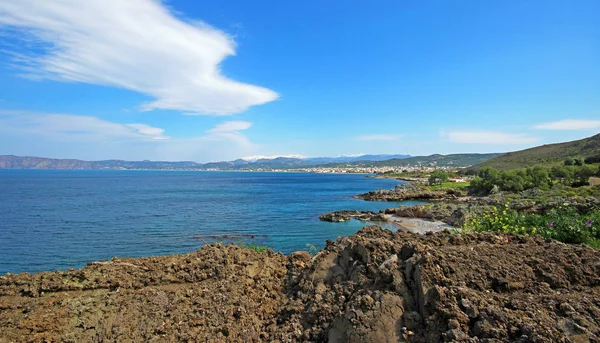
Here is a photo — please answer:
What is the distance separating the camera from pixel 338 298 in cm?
706

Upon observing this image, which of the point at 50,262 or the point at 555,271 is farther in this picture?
the point at 50,262

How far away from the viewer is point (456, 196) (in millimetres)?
67312

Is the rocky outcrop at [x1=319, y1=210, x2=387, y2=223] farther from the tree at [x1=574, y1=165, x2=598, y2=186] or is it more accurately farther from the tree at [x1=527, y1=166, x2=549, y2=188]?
the tree at [x1=574, y1=165, x2=598, y2=186]

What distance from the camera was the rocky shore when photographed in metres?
5.52

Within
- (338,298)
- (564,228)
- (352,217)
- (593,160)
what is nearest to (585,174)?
(593,160)

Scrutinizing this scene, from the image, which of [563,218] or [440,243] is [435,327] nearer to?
[440,243]

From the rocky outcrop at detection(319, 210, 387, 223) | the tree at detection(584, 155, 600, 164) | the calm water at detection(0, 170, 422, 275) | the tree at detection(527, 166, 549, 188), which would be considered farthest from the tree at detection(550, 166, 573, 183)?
the calm water at detection(0, 170, 422, 275)

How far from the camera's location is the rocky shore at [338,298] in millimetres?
5520

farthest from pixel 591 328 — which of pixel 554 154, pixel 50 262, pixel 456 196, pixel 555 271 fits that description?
pixel 554 154

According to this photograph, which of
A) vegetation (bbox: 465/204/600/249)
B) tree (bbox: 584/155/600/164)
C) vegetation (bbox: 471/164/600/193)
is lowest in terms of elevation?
vegetation (bbox: 471/164/600/193)

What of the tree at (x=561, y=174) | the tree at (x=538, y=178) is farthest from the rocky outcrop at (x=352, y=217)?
the tree at (x=561, y=174)

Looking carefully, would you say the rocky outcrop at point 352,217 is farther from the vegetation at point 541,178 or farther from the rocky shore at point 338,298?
the rocky shore at point 338,298

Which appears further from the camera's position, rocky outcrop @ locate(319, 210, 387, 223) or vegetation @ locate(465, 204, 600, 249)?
rocky outcrop @ locate(319, 210, 387, 223)

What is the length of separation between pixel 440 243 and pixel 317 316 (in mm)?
4148
